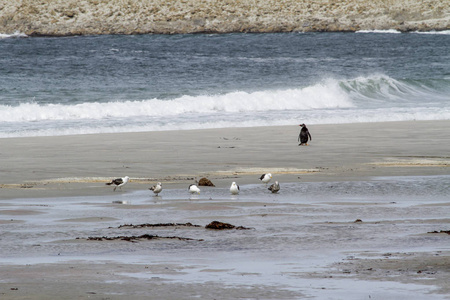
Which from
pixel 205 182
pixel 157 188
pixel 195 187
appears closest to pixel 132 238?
pixel 157 188

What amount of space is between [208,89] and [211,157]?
76.9 feet

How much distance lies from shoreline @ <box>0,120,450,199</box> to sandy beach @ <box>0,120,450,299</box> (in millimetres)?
42

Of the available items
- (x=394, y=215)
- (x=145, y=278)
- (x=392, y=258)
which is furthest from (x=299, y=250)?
(x=394, y=215)

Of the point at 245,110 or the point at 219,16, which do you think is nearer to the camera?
the point at 245,110

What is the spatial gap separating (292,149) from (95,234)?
33.6 feet

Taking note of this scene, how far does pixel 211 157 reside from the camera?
17.2 m

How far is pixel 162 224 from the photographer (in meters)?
9.57

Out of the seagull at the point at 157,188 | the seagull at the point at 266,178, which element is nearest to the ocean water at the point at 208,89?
the seagull at the point at 266,178

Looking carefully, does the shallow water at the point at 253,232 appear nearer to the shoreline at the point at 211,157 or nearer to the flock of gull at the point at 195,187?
the flock of gull at the point at 195,187

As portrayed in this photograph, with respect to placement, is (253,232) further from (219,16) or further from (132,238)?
(219,16)

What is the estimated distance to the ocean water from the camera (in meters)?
28.6

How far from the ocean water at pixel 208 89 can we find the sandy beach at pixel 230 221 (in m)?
8.57

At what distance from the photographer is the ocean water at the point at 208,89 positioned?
28.6 metres

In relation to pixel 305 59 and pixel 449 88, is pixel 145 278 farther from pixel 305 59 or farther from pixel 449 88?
pixel 305 59
